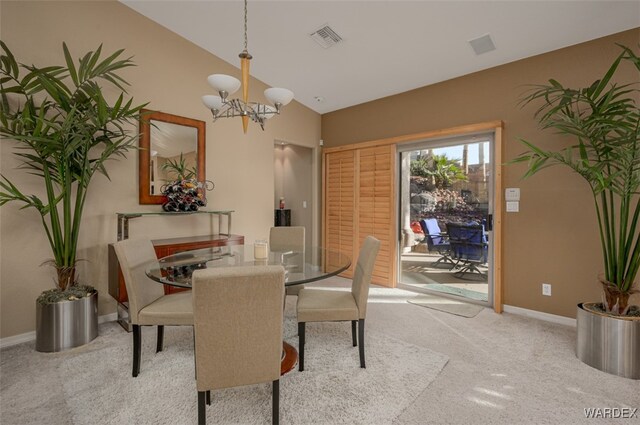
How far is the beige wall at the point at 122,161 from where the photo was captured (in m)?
2.64

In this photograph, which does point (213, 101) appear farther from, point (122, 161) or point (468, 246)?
point (468, 246)

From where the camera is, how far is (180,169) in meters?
3.63

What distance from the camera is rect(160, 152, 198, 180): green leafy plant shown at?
356cm

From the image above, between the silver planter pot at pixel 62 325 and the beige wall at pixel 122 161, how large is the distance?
44 cm

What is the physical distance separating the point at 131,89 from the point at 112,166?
87 centimetres

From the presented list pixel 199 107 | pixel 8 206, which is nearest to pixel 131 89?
pixel 199 107

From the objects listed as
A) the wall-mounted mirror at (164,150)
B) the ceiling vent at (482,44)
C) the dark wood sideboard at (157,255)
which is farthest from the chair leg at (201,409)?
the ceiling vent at (482,44)

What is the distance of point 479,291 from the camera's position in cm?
376

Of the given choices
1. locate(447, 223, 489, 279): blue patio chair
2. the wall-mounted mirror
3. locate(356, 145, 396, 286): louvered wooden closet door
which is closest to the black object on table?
locate(356, 145, 396, 286): louvered wooden closet door

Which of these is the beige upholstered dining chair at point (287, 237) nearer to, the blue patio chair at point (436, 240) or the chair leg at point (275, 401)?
the chair leg at point (275, 401)

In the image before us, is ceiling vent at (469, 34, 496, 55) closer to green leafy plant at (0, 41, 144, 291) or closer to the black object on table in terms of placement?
green leafy plant at (0, 41, 144, 291)

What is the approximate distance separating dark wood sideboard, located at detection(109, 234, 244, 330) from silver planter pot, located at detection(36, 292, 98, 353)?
291 mm

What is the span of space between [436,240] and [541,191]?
1.35m

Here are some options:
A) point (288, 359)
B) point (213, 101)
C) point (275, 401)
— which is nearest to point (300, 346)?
point (288, 359)
